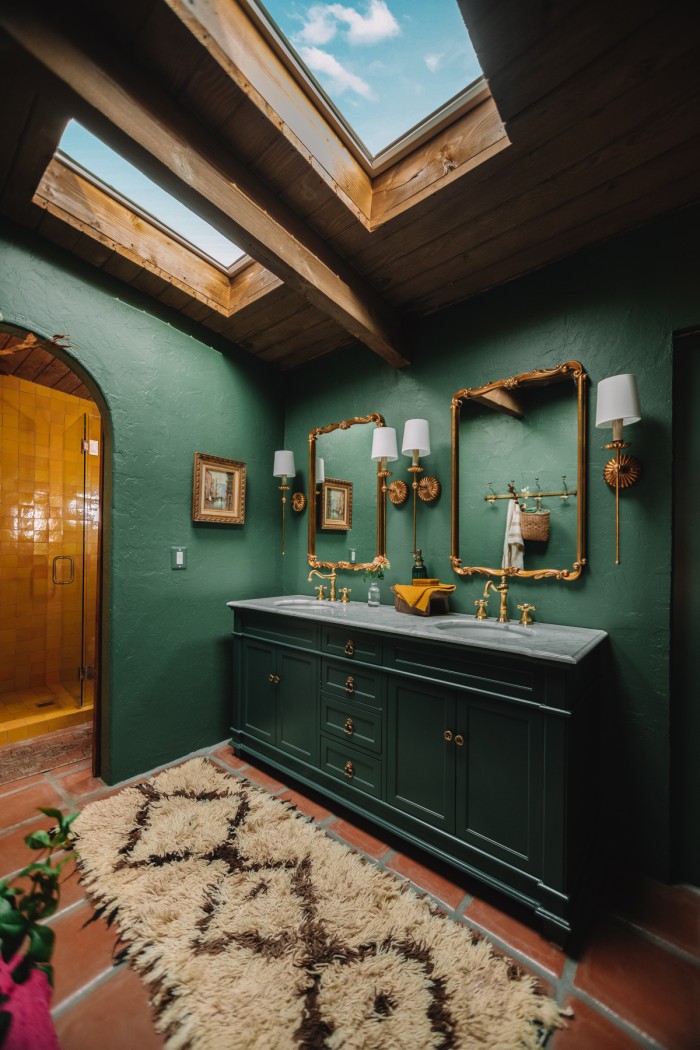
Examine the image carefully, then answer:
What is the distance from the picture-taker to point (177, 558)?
8.25 ft

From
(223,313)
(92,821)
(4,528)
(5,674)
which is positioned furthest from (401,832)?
(4,528)

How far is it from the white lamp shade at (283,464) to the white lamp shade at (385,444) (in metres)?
0.72

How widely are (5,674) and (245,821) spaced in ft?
8.92

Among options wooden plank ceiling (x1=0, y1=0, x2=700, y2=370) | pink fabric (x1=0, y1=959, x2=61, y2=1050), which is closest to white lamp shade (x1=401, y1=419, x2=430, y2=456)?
wooden plank ceiling (x1=0, y1=0, x2=700, y2=370)

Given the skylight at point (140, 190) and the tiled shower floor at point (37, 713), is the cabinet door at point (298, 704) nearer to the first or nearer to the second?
the tiled shower floor at point (37, 713)

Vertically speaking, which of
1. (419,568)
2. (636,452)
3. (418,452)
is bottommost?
(419,568)

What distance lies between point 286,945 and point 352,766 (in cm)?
71

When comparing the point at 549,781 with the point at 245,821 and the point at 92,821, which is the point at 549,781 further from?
the point at 92,821

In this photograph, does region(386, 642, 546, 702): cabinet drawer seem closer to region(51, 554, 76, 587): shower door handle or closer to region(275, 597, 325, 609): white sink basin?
region(275, 597, 325, 609): white sink basin

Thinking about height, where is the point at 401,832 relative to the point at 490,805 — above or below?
below

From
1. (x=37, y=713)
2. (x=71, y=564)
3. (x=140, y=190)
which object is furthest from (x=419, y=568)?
(x=71, y=564)

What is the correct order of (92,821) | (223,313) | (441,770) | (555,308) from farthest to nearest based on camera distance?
(223,313)
(555,308)
(92,821)
(441,770)

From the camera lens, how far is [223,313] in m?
2.56

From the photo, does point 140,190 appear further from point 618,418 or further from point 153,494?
point 618,418
